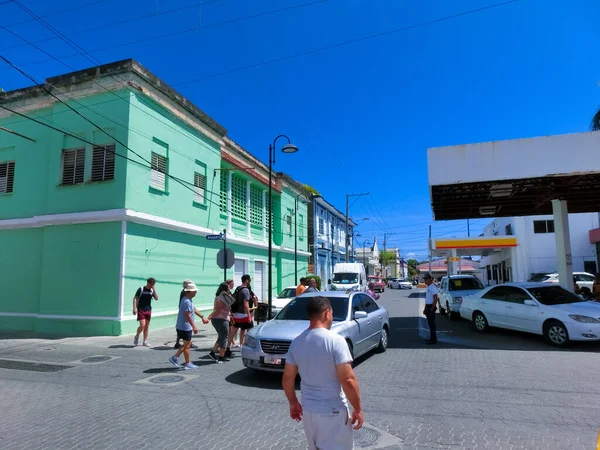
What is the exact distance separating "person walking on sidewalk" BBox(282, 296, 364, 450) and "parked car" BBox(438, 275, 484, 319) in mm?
14370

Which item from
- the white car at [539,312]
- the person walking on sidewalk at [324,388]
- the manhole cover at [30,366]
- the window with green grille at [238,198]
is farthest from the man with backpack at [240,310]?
the window with green grille at [238,198]

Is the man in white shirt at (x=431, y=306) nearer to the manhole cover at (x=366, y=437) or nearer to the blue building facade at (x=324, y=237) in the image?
the manhole cover at (x=366, y=437)

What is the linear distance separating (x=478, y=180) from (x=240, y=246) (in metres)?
12.6

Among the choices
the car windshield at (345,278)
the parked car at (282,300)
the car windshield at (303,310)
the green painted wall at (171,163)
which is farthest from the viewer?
the car windshield at (345,278)

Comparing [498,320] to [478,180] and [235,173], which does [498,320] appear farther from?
[235,173]

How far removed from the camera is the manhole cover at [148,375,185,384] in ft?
24.5

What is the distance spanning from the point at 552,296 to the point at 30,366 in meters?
12.2

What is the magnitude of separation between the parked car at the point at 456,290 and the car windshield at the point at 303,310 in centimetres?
893

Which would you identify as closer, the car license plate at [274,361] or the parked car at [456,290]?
the car license plate at [274,361]

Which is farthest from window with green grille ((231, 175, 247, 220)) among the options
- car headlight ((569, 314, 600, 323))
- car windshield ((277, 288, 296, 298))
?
car headlight ((569, 314, 600, 323))

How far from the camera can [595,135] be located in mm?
11680

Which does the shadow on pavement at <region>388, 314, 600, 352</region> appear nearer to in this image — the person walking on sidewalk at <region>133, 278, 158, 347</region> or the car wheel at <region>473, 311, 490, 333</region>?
the car wheel at <region>473, 311, 490, 333</region>

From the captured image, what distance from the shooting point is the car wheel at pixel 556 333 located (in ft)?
31.9

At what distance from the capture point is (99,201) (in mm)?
14102
